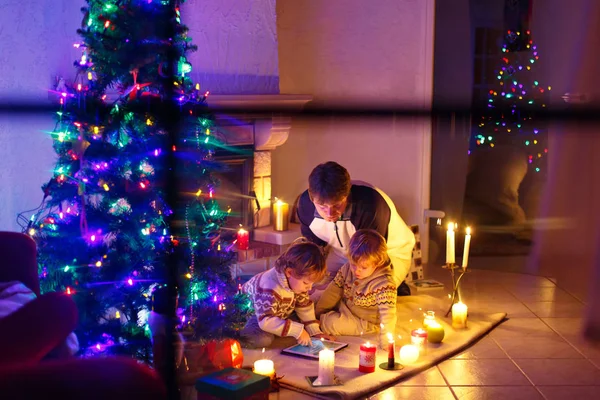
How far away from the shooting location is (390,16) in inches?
151

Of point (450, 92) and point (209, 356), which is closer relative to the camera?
point (209, 356)

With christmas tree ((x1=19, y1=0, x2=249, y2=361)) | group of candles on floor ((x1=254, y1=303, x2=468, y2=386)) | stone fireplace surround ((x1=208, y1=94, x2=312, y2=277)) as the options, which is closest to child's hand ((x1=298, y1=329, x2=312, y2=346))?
group of candles on floor ((x1=254, y1=303, x2=468, y2=386))

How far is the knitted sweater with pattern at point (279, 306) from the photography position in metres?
2.51

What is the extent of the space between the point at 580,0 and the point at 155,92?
1.81 metres

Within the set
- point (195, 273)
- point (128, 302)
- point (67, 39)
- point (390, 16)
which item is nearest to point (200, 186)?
point (195, 273)

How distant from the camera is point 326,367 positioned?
219cm

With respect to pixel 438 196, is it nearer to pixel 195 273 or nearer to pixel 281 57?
pixel 281 57

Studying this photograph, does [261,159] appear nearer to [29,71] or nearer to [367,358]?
[29,71]

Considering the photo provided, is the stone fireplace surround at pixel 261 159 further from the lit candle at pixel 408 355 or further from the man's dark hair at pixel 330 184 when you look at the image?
the lit candle at pixel 408 355

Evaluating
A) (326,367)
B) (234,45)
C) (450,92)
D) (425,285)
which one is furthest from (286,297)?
(450,92)

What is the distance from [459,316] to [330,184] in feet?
2.46

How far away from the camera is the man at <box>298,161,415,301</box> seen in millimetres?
2615

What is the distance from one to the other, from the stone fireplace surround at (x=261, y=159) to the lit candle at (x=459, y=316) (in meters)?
1.07

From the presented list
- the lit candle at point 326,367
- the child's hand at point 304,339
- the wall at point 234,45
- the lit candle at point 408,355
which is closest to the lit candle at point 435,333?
the lit candle at point 408,355
